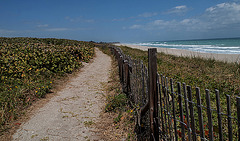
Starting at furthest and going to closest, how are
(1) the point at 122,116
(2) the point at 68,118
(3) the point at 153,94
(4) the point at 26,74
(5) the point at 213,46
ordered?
(5) the point at 213,46
(4) the point at 26,74
(2) the point at 68,118
(1) the point at 122,116
(3) the point at 153,94

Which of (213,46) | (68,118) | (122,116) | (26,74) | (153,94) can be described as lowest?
(68,118)

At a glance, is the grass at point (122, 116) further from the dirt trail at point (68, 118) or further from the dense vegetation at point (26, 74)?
the dense vegetation at point (26, 74)

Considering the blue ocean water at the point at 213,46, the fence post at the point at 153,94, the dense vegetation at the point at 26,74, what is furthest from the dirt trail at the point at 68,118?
the blue ocean water at the point at 213,46

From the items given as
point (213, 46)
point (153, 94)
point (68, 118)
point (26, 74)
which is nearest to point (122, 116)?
point (68, 118)

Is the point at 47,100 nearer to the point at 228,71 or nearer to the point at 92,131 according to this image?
the point at 92,131

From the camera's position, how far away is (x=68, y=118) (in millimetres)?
5000

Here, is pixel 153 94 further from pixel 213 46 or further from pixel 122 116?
pixel 213 46

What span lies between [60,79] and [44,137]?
4.79m

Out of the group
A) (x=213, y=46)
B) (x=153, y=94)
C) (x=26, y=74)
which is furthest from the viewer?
(x=213, y=46)

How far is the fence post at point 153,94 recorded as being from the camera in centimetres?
283

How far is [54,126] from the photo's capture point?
15.1 ft

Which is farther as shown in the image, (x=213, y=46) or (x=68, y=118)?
(x=213, y=46)

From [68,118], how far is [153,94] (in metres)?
2.93

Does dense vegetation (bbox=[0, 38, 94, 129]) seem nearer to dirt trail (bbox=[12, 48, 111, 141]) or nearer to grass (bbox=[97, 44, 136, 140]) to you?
dirt trail (bbox=[12, 48, 111, 141])
